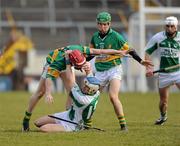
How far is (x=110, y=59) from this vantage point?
14977 mm

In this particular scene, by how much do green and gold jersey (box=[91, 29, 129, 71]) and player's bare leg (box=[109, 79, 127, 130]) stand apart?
1.65 feet

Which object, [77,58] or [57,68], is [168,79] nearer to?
[57,68]

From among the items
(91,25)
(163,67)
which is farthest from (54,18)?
(163,67)

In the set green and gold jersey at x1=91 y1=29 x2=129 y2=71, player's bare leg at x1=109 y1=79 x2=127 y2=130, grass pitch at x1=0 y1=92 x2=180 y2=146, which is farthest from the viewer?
green and gold jersey at x1=91 y1=29 x2=129 y2=71

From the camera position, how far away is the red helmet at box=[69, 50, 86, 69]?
13.4m

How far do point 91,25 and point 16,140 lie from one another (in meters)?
30.0

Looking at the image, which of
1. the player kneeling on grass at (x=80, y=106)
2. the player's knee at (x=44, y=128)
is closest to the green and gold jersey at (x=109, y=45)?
the player kneeling on grass at (x=80, y=106)

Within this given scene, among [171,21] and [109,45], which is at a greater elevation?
[171,21]

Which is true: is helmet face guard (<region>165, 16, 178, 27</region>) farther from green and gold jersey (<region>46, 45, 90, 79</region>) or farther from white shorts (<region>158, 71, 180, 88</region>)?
green and gold jersey (<region>46, 45, 90, 79</region>)

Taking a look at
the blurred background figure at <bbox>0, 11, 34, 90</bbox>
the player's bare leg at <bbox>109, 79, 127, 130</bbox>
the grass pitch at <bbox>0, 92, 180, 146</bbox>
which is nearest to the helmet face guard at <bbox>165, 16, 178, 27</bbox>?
the grass pitch at <bbox>0, 92, 180, 146</bbox>

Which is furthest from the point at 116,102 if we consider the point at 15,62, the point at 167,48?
the point at 15,62

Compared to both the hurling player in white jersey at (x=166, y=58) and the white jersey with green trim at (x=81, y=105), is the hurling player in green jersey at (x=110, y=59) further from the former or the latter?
the hurling player in white jersey at (x=166, y=58)

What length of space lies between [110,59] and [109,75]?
1.13 feet

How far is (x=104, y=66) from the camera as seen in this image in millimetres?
15039
